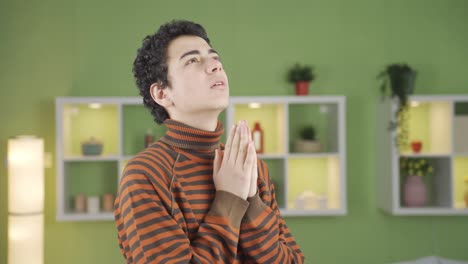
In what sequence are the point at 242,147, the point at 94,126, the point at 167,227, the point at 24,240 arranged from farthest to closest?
1. the point at 94,126
2. the point at 24,240
3. the point at 242,147
4. the point at 167,227

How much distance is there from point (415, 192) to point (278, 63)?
1.23 m

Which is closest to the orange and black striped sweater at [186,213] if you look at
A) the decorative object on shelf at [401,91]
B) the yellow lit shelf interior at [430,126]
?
the decorative object on shelf at [401,91]

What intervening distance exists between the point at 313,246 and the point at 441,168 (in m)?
0.99

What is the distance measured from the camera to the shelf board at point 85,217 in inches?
140

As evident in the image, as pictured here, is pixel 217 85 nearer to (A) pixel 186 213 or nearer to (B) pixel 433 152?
(A) pixel 186 213

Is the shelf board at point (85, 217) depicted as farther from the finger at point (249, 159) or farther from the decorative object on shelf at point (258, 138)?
the finger at point (249, 159)

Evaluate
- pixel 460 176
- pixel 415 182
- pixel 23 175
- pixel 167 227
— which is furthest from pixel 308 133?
pixel 167 227

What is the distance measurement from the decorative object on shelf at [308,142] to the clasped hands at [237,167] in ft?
8.30

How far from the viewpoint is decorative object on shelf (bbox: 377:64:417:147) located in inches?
142

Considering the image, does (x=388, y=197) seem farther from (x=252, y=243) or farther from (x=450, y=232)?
(x=252, y=243)

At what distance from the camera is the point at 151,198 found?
1083 millimetres

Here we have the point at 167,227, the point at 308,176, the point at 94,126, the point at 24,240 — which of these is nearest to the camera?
the point at 167,227

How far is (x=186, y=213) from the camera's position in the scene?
1.12m

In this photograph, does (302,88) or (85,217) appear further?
(302,88)
